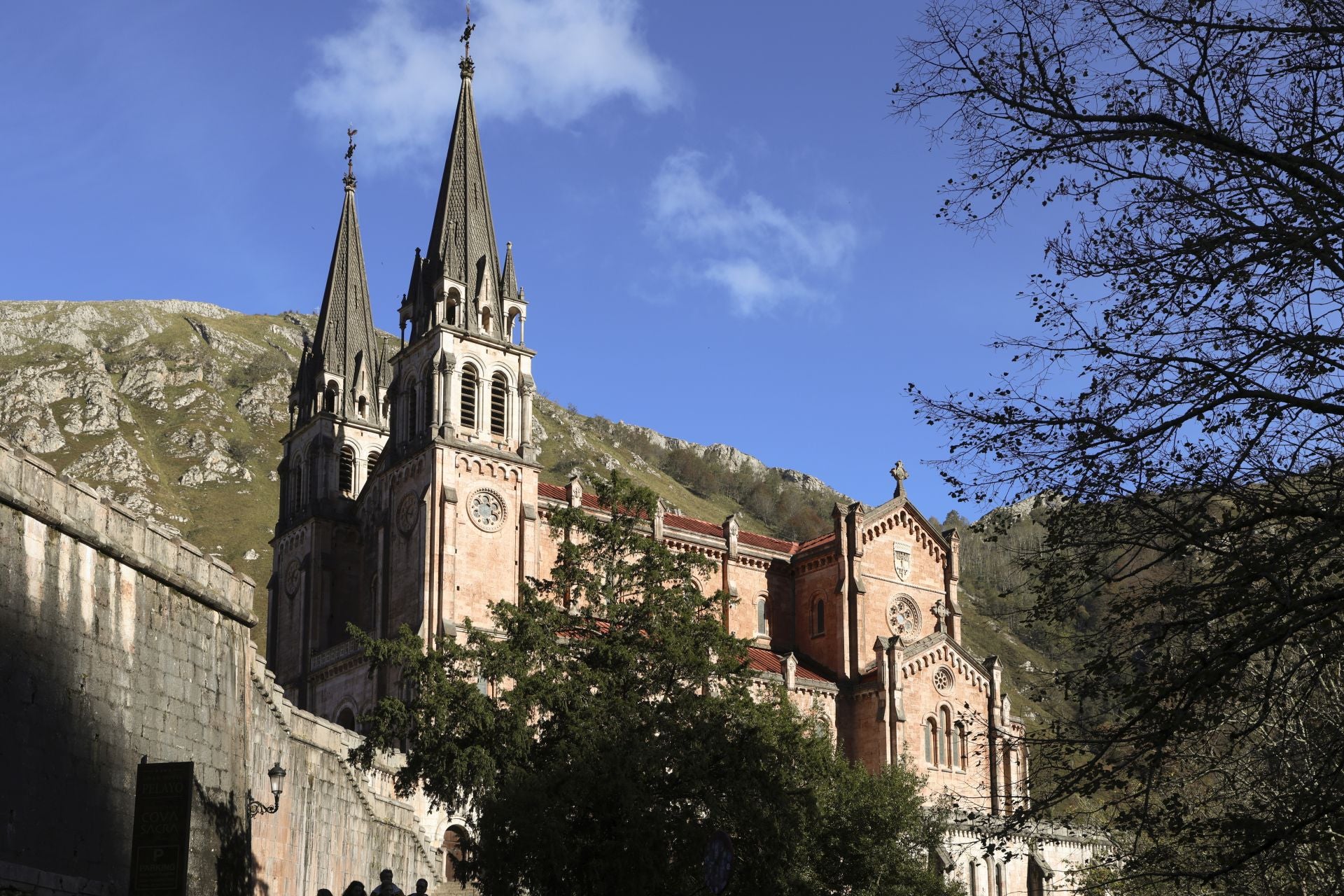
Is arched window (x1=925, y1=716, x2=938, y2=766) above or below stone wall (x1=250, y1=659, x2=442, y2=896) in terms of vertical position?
above

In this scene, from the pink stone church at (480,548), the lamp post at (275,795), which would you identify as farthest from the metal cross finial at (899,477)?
the lamp post at (275,795)

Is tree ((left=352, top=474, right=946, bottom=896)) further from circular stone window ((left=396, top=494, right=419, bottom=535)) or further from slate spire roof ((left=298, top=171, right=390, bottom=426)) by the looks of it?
slate spire roof ((left=298, top=171, right=390, bottom=426))

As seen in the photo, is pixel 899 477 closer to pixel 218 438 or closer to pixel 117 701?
pixel 117 701

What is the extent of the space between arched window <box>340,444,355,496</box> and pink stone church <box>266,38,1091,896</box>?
2.4 inches

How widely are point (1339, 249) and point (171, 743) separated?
19072 millimetres

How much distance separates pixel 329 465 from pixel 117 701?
35210 millimetres

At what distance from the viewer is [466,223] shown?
5409 cm

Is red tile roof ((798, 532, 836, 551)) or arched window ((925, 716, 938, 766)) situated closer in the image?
arched window ((925, 716, 938, 766))

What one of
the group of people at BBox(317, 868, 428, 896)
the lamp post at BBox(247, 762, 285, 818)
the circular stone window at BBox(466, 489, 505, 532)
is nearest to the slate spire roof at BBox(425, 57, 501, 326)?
the circular stone window at BBox(466, 489, 505, 532)

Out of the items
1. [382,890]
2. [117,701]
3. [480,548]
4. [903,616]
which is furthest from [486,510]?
[382,890]

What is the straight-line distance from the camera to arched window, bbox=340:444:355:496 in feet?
192

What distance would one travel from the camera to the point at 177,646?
25531 millimetres

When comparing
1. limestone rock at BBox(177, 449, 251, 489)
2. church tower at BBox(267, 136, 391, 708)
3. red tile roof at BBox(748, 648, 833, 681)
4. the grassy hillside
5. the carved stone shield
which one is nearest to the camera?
church tower at BBox(267, 136, 391, 708)

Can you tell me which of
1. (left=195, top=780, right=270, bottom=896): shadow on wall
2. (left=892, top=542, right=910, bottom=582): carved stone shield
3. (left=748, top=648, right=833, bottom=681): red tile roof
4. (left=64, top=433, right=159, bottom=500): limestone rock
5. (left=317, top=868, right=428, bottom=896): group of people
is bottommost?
(left=317, top=868, right=428, bottom=896): group of people
